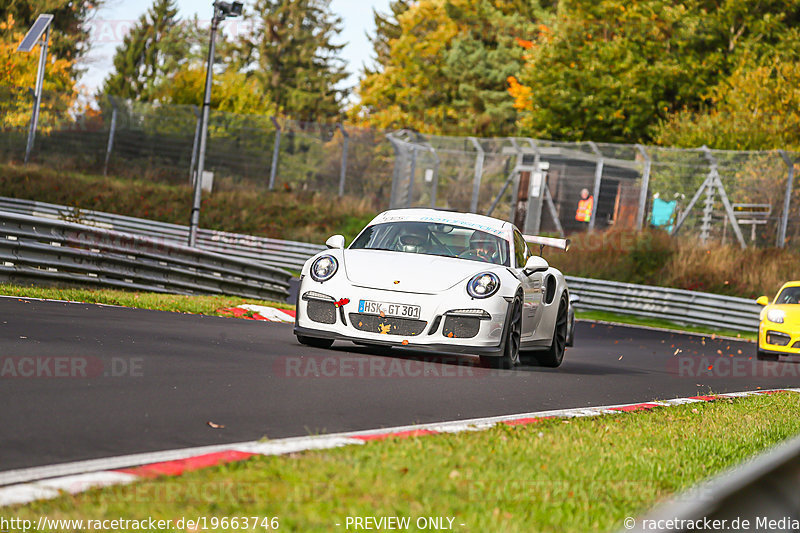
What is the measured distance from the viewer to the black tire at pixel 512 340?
34.8ft

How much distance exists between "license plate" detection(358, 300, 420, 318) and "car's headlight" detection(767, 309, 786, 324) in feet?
33.1

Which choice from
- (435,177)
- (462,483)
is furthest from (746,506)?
(435,177)

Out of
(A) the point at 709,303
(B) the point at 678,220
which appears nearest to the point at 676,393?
(A) the point at 709,303

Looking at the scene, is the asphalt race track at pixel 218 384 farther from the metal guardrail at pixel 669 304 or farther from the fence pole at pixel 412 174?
the fence pole at pixel 412 174

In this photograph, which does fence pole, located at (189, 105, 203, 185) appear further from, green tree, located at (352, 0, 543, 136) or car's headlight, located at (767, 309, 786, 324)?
green tree, located at (352, 0, 543, 136)

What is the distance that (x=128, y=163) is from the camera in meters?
42.0

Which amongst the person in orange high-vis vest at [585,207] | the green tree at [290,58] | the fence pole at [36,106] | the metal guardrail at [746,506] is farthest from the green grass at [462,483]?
the green tree at [290,58]

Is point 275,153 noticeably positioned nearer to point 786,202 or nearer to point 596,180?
point 596,180

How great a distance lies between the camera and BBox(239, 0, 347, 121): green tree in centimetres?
7969

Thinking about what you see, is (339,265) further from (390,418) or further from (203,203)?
(203,203)

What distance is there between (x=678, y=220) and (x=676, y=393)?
2271 centimetres

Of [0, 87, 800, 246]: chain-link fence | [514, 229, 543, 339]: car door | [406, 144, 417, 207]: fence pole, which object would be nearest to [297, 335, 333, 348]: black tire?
[514, 229, 543, 339]: car door

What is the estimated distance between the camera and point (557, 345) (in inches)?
494

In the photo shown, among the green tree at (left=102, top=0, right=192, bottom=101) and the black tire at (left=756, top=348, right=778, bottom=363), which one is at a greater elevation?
the green tree at (left=102, top=0, right=192, bottom=101)
